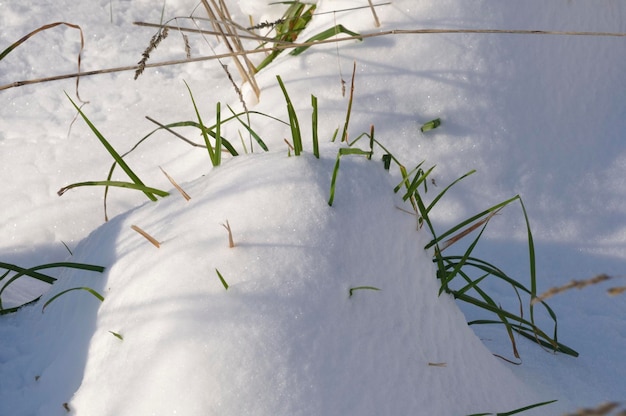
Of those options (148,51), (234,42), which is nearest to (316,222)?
(148,51)

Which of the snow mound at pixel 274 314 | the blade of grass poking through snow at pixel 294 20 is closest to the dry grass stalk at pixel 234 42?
the blade of grass poking through snow at pixel 294 20

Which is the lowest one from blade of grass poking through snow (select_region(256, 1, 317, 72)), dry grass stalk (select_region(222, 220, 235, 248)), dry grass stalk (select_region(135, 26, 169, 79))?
blade of grass poking through snow (select_region(256, 1, 317, 72))

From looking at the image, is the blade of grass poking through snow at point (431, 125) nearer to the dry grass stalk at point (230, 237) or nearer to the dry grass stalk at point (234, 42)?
the dry grass stalk at point (234, 42)

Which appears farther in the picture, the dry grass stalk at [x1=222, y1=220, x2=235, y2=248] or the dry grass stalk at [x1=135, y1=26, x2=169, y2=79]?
the dry grass stalk at [x1=135, y1=26, x2=169, y2=79]

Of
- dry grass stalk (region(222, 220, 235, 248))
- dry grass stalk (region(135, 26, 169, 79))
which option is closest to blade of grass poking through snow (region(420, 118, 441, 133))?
dry grass stalk (region(135, 26, 169, 79))

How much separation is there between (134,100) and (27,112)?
36cm

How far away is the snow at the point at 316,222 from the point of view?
934 millimetres

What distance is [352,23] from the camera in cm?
195

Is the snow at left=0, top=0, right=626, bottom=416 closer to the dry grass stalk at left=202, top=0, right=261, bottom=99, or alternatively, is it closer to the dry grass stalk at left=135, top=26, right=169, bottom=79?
the dry grass stalk at left=202, top=0, right=261, bottom=99

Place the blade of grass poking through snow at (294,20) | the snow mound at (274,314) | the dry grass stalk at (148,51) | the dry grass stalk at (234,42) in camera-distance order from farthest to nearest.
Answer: the blade of grass poking through snow at (294,20), the dry grass stalk at (234,42), the dry grass stalk at (148,51), the snow mound at (274,314)

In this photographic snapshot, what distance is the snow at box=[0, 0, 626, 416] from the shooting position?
934 millimetres

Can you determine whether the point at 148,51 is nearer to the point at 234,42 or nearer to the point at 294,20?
the point at 234,42

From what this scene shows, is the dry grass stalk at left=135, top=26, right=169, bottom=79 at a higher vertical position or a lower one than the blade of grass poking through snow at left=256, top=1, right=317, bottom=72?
higher

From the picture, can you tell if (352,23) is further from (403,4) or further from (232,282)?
(232,282)
